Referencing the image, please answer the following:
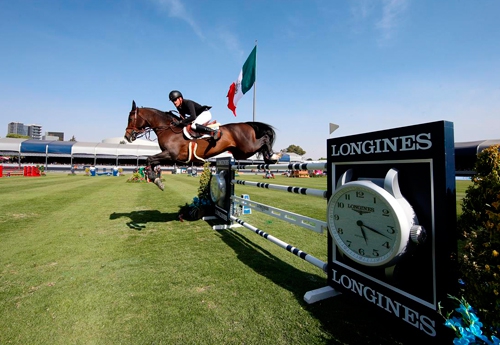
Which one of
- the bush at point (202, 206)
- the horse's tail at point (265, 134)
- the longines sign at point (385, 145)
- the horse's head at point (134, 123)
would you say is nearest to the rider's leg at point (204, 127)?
the horse's tail at point (265, 134)

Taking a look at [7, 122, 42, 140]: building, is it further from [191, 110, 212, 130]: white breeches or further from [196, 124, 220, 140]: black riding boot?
[196, 124, 220, 140]: black riding boot

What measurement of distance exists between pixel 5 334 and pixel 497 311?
332 centimetres

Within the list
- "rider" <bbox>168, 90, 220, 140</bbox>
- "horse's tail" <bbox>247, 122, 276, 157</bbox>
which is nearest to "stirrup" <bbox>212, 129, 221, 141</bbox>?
Result: "rider" <bbox>168, 90, 220, 140</bbox>

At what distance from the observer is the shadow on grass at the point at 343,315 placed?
1870mm

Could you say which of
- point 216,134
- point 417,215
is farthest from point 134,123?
point 417,215

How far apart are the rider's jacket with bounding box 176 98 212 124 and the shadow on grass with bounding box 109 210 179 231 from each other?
267 cm

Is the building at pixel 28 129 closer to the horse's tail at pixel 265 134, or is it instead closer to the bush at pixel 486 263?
the horse's tail at pixel 265 134

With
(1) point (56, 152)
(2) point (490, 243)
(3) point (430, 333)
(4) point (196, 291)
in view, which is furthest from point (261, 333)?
(1) point (56, 152)

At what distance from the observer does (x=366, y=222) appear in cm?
190

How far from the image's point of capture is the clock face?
169 cm

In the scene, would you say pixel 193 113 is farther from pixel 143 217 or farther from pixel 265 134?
pixel 143 217

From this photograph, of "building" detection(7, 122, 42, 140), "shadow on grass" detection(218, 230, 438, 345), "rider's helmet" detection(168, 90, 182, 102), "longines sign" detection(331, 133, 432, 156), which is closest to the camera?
"longines sign" detection(331, 133, 432, 156)

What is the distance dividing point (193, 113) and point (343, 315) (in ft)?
12.7

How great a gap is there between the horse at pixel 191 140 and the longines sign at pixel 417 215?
2.94 m
